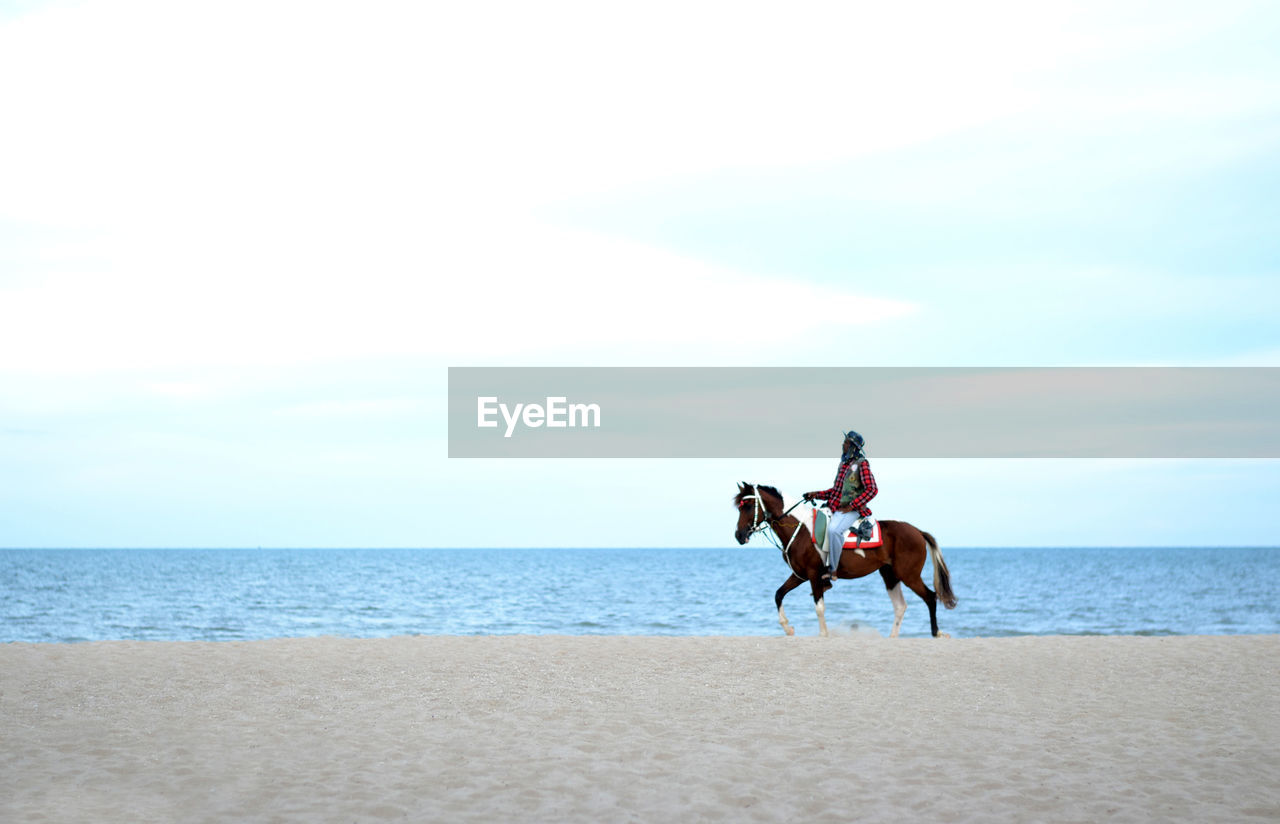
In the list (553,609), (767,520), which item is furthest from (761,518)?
(553,609)

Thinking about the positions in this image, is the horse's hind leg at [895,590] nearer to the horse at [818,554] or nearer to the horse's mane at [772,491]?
the horse at [818,554]

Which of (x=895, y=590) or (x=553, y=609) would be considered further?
(x=553, y=609)

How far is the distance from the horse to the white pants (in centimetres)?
15

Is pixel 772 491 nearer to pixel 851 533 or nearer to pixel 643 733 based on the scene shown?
pixel 851 533

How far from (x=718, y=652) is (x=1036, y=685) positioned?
14.2 ft

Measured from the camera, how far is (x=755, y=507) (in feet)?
56.5

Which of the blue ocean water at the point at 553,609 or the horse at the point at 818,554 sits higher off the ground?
the horse at the point at 818,554

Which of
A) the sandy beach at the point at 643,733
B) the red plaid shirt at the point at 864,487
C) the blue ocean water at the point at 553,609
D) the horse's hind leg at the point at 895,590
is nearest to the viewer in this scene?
the sandy beach at the point at 643,733

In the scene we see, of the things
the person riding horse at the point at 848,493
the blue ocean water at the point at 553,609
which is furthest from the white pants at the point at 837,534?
the blue ocean water at the point at 553,609

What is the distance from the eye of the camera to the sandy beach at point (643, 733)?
7.39 meters

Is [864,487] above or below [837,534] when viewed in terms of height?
above

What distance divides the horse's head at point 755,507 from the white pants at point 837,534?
922mm

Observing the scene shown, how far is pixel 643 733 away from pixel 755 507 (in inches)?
312

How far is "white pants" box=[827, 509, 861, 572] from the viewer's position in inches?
664
